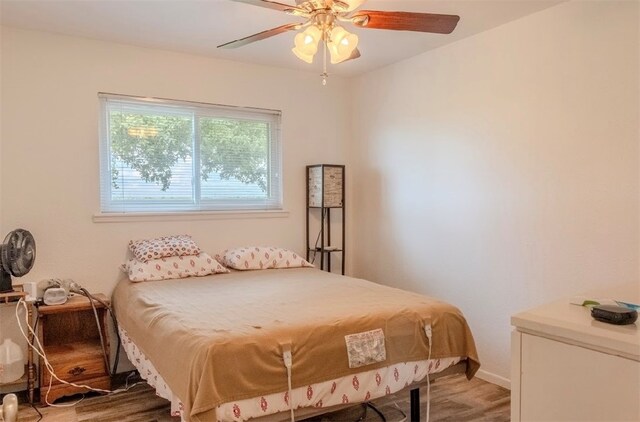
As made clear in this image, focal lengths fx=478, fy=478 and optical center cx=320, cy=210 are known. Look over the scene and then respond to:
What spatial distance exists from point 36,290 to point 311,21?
2.41 metres

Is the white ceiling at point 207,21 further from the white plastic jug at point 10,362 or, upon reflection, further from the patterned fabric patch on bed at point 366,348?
the white plastic jug at point 10,362

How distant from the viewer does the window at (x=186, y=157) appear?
3533mm

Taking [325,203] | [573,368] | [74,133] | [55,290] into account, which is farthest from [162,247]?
[573,368]

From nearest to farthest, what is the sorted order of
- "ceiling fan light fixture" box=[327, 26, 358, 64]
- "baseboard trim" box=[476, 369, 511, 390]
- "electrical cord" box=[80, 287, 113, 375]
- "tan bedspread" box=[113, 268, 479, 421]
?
"tan bedspread" box=[113, 268, 479, 421] < "ceiling fan light fixture" box=[327, 26, 358, 64] < "electrical cord" box=[80, 287, 113, 375] < "baseboard trim" box=[476, 369, 511, 390]

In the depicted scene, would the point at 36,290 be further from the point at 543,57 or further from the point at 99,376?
the point at 543,57

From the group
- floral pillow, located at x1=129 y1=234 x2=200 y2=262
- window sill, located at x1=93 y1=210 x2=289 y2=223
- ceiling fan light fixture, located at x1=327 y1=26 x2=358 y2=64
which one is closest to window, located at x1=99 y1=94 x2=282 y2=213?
window sill, located at x1=93 y1=210 x2=289 y2=223

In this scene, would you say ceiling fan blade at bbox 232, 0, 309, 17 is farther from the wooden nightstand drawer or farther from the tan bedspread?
the wooden nightstand drawer

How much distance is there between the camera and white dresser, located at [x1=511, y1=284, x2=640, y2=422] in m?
0.78

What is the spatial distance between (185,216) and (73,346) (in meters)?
1.18

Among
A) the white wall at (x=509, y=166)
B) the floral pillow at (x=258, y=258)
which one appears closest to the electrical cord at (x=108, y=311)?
the floral pillow at (x=258, y=258)

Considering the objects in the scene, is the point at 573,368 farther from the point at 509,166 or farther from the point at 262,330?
the point at 509,166

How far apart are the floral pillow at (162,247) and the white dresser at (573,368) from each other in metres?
2.86

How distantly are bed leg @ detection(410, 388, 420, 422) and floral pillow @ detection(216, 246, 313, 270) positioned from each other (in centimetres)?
151

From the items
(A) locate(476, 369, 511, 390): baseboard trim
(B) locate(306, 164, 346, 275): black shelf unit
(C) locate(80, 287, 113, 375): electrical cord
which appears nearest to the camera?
(C) locate(80, 287, 113, 375): electrical cord
